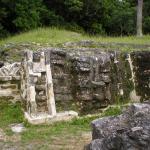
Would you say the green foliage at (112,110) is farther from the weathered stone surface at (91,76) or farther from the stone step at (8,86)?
the stone step at (8,86)

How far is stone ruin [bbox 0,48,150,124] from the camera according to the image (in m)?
9.05

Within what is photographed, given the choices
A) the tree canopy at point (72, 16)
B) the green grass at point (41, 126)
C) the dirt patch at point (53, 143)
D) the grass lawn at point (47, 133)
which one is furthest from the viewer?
the tree canopy at point (72, 16)

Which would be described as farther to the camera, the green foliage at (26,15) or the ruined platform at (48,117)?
the green foliage at (26,15)

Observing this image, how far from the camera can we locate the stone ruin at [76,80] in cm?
905

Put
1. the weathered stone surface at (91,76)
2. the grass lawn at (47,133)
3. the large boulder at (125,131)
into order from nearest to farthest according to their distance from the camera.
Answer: the large boulder at (125,131)
the grass lawn at (47,133)
the weathered stone surface at (91,76)

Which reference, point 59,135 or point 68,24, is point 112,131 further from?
point 68,24

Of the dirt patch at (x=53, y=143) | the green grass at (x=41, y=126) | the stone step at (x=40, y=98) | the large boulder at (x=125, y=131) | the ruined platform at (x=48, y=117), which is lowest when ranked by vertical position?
the dirt patch at (x=53, y=143)

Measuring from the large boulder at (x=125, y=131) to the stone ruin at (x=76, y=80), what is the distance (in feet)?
9.41

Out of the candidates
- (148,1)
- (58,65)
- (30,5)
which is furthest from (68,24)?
(58,65)

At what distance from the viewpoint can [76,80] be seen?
9453mm

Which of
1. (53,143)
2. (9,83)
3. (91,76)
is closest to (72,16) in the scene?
(9,83)

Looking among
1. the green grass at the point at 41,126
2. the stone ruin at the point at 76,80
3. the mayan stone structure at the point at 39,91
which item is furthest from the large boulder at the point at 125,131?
the stone ruin at the point at 76,80

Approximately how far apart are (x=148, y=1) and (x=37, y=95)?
1786cm

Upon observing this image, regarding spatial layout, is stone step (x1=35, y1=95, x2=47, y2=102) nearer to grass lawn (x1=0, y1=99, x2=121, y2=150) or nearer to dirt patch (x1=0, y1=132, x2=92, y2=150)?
grass lawn (x1=0, y1=99, x2=121, y2=150)
